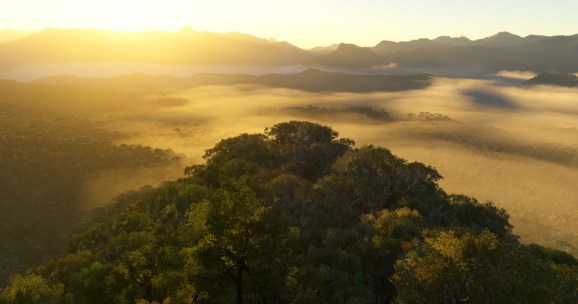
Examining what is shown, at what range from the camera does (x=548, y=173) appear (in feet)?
347

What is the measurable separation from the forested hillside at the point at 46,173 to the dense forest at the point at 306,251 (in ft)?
94.5

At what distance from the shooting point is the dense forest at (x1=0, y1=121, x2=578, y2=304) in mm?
19500

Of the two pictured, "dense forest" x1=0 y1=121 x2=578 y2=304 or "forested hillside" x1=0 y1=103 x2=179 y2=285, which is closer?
"dense forest" x1=0 y1=121 x2=578 y2=304

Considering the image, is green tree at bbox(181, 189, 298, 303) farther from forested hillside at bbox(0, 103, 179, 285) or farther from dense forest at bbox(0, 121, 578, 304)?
forested hillside at bbox(0, 103, 179, 285)

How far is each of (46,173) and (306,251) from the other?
88122 mm

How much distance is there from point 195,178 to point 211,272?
3261cm

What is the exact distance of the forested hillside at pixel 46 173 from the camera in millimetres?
63875

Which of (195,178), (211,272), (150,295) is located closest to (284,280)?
(211,272)

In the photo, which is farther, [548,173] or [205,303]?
[548,173]

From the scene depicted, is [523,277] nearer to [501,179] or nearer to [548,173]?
[501,179]

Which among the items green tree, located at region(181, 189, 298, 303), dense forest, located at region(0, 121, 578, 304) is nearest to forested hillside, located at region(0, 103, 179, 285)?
dense forest, located at region(0, 121, 578, 304)

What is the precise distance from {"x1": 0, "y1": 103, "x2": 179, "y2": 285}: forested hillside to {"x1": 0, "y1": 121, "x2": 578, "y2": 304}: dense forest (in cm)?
2880

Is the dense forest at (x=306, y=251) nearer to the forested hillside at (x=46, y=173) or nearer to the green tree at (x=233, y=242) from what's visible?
the green tree at (x=233, y=242)

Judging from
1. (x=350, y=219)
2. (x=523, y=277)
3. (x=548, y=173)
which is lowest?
(x=548, y=173)
